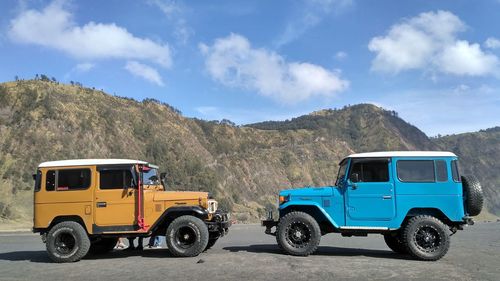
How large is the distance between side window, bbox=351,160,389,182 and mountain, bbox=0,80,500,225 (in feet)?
103

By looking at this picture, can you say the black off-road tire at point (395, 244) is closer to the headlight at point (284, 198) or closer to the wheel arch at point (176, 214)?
the headlight at point (284, 198)

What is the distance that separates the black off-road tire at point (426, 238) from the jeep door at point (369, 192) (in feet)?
1.91

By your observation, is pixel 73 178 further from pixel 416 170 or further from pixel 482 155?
pixel 482 155

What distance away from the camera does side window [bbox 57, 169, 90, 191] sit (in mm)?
12297

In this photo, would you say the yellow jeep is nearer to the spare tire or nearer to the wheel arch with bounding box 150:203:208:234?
the wheel arch with bounding box 150:203:208:234

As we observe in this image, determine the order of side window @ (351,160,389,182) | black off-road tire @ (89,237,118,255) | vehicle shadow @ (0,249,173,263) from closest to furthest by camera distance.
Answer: side window @ (351,160,389,182)
vehicle shadow @ (0,249,173,263)
black off-road tire @ (89,237,118,255)

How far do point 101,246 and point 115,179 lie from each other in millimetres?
2713

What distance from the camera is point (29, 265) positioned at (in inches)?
462

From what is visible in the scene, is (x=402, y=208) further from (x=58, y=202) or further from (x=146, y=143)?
(x=146, y=143)

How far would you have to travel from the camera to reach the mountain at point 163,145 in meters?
46.7

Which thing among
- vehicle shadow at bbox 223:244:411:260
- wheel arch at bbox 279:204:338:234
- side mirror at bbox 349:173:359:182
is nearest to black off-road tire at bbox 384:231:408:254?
vehicle shadow at bbox 223:244:411:260

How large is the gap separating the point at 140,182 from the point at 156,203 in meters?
0.66

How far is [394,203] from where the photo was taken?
39.1 ft

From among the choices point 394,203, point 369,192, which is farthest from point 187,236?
point 394,203
